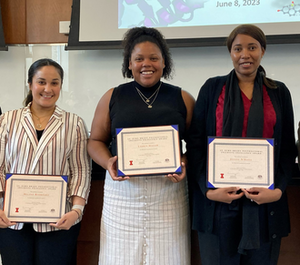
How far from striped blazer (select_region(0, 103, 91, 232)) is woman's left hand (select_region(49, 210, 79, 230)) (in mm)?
59

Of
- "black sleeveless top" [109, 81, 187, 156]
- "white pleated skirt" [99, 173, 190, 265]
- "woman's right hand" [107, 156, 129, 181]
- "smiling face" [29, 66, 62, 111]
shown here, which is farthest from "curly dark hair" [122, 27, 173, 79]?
"white pleated skirt" [99, 173, 190, 265]

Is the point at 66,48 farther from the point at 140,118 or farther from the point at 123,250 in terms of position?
the point at 123,250

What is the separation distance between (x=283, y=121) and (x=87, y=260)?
1.42 meters

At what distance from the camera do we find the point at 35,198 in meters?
1.49

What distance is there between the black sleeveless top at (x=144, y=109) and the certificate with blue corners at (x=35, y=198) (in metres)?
0.34

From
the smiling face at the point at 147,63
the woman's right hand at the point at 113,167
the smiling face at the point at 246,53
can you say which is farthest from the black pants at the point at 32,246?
the smiling face at the point at 246,53

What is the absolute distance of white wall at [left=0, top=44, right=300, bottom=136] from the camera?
11.1 ft

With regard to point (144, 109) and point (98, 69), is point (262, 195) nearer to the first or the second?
point (144, 109)

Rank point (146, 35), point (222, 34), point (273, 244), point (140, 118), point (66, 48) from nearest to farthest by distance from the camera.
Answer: point (273, 244), point (140, 118), point (146, 35), point (222, 34), point (66, 48)

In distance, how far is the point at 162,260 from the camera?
154 cm

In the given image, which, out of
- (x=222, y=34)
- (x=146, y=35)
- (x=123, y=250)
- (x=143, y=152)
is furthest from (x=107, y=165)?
(x=222, y=34)

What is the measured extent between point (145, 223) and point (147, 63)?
80 centimetres

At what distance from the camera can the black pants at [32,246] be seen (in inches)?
58.9

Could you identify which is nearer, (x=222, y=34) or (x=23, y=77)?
(x=222, y=34)
